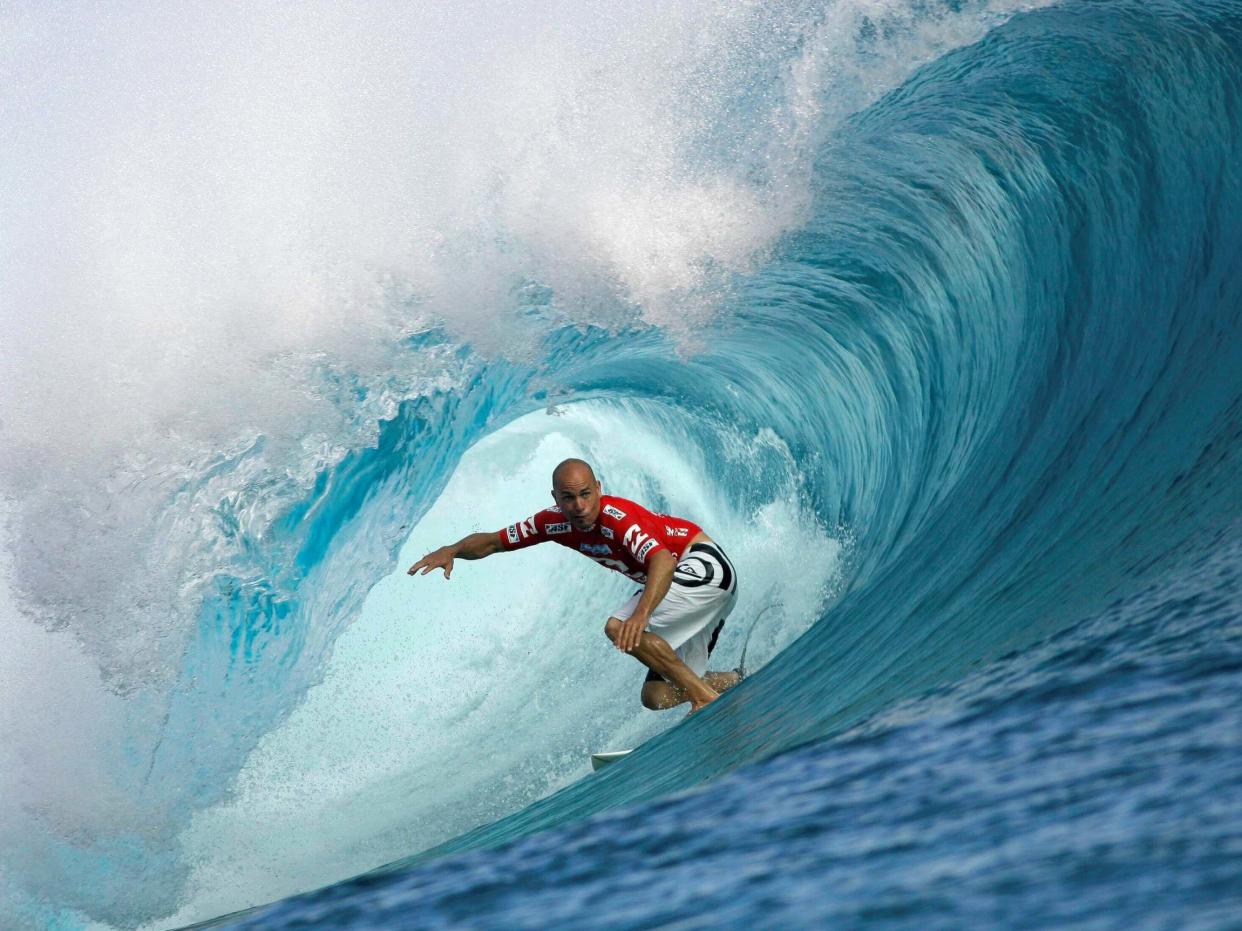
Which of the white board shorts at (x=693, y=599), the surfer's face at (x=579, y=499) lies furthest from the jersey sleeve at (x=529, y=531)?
the white board shorts at (x=693, y=599)

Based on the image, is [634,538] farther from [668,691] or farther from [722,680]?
[722,680]

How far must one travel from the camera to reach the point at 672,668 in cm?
496

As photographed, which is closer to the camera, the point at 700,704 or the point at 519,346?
the point at 700,704

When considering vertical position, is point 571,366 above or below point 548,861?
above

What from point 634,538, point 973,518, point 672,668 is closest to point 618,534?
point 634,538

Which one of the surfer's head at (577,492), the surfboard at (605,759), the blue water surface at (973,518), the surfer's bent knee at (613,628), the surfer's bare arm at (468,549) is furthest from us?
the surfer's bare arm at (468,549)

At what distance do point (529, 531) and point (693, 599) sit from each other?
76 cm

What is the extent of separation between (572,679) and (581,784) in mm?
3719

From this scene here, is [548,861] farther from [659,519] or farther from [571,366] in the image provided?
[571,366]

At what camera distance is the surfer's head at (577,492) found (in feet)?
15.5

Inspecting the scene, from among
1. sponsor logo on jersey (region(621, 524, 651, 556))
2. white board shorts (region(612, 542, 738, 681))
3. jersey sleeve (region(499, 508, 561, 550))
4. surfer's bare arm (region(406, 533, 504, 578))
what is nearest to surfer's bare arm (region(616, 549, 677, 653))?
sponsor logo on jersey (region(621, 524, 651, 556))

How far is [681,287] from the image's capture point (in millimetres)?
6664

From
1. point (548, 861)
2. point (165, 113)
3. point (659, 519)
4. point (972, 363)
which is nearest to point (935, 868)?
point (548, 861)

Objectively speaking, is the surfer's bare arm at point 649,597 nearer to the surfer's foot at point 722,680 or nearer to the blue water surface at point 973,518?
the blue water surface at point 973,518
